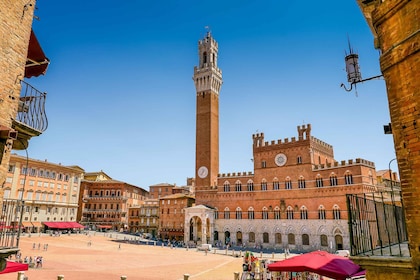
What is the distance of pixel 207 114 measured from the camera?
5703 centimetres

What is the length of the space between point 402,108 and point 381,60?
3.71 ft

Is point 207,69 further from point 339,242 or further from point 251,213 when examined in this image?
point 339,242

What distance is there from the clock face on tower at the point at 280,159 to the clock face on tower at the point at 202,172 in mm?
13554

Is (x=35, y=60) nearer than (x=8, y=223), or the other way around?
(x=8, y=223)

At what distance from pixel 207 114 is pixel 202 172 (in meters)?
11.5

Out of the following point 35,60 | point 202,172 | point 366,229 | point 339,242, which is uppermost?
point 202,172

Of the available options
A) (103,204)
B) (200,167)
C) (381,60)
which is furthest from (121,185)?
(381,60)

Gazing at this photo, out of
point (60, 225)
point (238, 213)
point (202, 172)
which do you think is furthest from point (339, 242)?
point (60, 225)

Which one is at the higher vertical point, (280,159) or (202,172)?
(280,159)

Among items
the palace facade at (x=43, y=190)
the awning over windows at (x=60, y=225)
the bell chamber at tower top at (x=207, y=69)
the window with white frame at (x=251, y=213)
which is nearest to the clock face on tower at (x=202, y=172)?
the window with white frame at (x=251, y=213)

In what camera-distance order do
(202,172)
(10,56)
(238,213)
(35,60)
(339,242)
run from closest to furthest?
(10,56) → (35,60) → (339,242) → (238,213) → (202,172)

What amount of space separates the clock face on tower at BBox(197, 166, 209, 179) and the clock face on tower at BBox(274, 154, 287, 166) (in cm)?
1355

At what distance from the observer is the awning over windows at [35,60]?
926cm

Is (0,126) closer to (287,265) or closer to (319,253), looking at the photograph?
(287,265)
